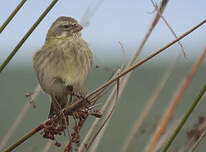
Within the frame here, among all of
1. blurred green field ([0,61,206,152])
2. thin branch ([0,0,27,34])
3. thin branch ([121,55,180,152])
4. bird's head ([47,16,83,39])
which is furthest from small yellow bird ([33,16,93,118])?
blurred green field ([0,61,206,152])

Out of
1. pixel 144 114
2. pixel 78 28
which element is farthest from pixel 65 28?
pixel 144 114

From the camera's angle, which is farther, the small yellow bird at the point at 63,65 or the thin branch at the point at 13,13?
the small yellow bird at the point at 63,65

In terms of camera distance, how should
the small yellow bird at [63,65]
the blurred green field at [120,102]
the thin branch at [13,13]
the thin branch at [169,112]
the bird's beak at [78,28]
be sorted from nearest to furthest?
the thin branch at [13,13] → the thin branch at [169,112] → the small yellow bird at [63,65] → the bird's beak at [78,28] → the blurred green field at [120,102]

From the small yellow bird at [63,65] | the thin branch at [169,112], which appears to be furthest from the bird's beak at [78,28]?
the thin branch at [169,112]

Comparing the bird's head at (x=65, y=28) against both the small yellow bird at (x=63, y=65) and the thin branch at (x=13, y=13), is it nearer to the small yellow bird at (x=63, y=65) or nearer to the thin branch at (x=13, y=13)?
the small yellow bird at (x=63, y=65)

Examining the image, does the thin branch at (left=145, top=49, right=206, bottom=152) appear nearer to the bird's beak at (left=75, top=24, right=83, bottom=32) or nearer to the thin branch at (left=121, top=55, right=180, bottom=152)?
the thin branch at (left=121, top=55, right=180, bottom=152)

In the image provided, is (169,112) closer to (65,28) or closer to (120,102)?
(65,28)

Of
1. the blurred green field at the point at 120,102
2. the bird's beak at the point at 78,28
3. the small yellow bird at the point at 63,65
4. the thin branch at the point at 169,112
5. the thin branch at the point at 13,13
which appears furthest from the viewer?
the blurred green field at the point at 120,102

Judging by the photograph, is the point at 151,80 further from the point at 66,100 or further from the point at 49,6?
the point at 49,6
